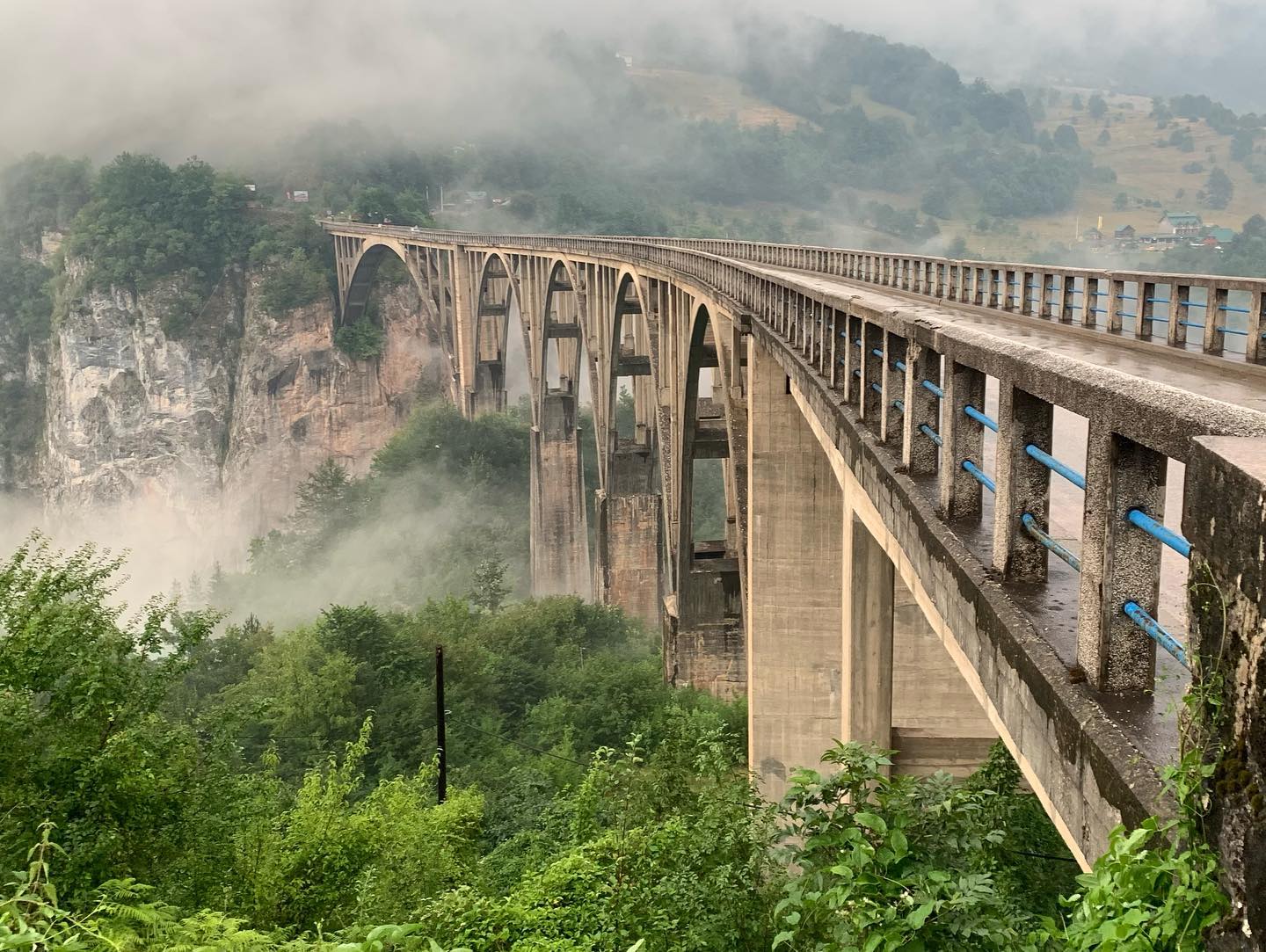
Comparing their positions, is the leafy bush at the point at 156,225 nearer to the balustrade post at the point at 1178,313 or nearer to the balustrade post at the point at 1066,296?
the balustrade post at the point at 1066,296

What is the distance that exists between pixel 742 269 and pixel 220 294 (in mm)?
65492

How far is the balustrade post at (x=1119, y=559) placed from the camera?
129 inches

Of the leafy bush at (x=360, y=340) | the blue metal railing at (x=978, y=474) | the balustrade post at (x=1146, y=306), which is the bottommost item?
the leafy bush at (x=360, y=340)

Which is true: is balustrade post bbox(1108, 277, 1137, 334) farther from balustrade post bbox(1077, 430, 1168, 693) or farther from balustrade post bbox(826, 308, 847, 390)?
balustrade post bbox(1077, 430, 1168, 693)

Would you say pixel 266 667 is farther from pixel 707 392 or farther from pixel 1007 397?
pixel 707 392

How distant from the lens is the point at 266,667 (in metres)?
29.4

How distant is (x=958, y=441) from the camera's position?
534 cm

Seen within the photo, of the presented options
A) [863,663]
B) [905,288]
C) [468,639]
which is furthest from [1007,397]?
[468,639]

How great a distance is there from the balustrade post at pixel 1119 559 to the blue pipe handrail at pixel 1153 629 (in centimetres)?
6

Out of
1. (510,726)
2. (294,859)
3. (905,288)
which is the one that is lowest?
(510,726)

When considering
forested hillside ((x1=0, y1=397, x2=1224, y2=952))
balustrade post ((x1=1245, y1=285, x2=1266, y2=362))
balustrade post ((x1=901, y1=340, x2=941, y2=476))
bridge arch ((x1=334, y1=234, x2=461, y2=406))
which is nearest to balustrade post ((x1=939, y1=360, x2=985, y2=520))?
balustrade post ((x1=901, y1=340, x2=941, y2=476))

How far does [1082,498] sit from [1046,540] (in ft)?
8.53

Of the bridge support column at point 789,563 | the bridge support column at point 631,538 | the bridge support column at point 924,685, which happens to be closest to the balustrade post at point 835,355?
the bridge support column at point 924,685

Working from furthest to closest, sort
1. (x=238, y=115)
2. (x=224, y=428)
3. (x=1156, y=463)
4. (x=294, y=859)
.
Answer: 1. (x=238, y=115)
2. (x=224, y=428)
3. (x=294, y=859)
4. (x=1156, y=463)
